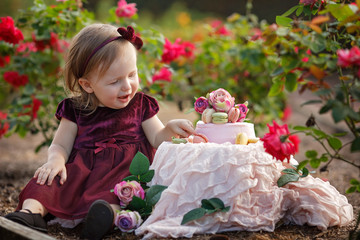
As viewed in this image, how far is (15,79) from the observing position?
3.57 m

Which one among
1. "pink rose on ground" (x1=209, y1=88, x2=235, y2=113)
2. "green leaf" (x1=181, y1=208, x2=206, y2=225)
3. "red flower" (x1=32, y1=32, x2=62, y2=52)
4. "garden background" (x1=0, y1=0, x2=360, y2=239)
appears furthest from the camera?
"red flower" (x1=32, y1=32, x2=62, y2=52)

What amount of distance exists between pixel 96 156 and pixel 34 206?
1.49 ft

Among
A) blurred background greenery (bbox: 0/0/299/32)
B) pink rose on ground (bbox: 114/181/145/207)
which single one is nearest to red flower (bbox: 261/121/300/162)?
pink rose on ground (bbox: 114/181/145/207)

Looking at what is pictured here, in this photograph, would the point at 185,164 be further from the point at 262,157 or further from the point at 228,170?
the point at 262,157

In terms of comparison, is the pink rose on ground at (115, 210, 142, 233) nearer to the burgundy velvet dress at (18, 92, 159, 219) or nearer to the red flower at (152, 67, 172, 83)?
the burgundy velvet dress at (18, 92, 159, 219)

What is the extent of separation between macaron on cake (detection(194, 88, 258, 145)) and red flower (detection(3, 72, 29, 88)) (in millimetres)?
1977

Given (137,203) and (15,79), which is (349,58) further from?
(15,79)

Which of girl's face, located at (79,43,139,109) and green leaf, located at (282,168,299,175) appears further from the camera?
girl's face, located at (79,43,139,109)

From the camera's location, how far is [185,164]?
76.2 inches

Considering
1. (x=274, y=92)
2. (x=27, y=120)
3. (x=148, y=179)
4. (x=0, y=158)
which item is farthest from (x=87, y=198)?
(x=0, y=158)

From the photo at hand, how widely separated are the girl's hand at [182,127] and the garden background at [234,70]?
0.71 ft

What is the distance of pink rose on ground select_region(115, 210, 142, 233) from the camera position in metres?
1.93

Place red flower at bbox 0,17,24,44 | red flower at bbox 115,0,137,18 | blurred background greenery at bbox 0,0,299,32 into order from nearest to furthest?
red flower at bbox 0,17,24,44 → red flower at bbox 115,0,137,18 → blurred background greenery at bbox 0,0,299,32

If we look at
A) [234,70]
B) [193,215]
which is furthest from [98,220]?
[234,70]
